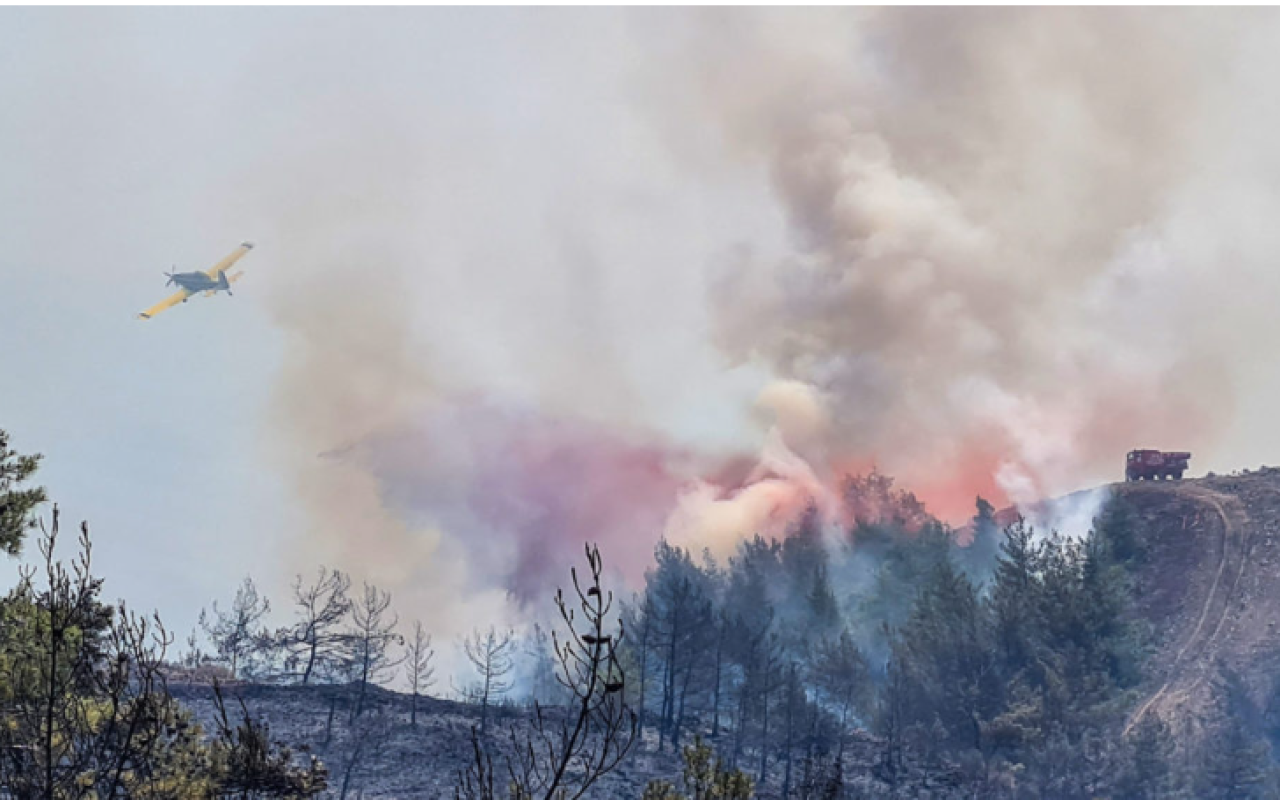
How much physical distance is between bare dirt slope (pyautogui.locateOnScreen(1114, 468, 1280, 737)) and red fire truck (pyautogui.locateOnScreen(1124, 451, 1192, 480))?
6.07 feet

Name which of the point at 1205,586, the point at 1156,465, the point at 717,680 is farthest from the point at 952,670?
the point at 1156,465

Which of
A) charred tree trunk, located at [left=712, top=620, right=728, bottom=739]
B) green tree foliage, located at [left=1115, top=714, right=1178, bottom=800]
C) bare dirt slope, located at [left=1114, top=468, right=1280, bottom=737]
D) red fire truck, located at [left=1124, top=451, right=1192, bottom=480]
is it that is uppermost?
red fire truck, located at [left=1124, top=451, right=1192, bottom=480]

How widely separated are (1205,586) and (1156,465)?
24.6 m

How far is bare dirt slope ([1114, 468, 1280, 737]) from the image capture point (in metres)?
76.7

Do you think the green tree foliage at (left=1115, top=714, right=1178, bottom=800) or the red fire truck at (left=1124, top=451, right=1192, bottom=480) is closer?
the green tree foliage at (left=1115, top=714, right=1178, bottom=800)

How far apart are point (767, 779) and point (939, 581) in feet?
76.3

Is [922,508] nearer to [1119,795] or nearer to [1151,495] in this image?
[1151,495]

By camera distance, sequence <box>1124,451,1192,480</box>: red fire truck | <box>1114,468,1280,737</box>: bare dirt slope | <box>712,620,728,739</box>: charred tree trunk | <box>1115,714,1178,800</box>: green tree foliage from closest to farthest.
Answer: <box>1115,714,1178,800</box>: green tree foliage
<box>712,620,728,739</box>: charred tree trunk
<box>1114,468,1280,737</box>: bare dirt slope
<box>1124,451,1192,480</box>: red fire truck

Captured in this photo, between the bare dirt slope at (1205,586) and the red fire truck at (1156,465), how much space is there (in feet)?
6.07

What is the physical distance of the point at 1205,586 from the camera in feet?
300

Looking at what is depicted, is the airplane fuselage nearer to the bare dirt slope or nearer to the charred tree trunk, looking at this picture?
the charred tree trunk

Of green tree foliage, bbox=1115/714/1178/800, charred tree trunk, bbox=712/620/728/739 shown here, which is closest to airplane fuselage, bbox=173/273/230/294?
charred tree trunk, bbox=712/620/728/739

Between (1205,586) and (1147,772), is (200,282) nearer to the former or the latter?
(1147,772)

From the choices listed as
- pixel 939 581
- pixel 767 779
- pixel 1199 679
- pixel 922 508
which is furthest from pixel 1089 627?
pixel 922 508
